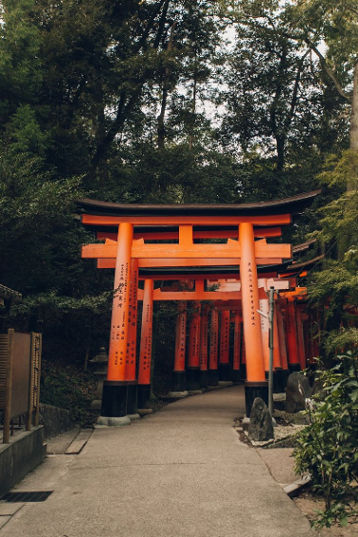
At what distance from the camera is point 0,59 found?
15617mm

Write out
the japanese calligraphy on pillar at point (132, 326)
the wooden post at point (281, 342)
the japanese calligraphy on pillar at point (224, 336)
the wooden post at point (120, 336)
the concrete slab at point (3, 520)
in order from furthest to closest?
the japanese calligraphy on pillar at point (224, 336)
the wooden post at point (281, 342)
the japanese calligraphy on pillar at point (132, 326)
the wooden post at point (120, 336)
the concrete slab at point (3, 520)

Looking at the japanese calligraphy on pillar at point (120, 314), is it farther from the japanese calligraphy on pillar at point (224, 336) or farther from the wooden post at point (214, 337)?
the japanese calligraphy on pillar at point (224, 336)

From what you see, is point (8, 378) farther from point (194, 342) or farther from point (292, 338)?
point (292, 338)

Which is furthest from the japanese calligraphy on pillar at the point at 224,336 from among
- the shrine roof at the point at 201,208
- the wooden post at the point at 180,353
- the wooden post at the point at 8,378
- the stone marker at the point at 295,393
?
the wooden post at the point at 8,378

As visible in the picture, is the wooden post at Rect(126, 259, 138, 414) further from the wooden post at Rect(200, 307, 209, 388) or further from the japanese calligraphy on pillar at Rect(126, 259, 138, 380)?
the wooden post at Rect(200, 307, 209, 388)

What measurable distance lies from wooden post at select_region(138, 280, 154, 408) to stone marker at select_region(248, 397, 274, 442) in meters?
5.96

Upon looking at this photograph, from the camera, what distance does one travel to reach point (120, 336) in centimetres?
1203

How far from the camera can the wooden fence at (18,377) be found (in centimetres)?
631

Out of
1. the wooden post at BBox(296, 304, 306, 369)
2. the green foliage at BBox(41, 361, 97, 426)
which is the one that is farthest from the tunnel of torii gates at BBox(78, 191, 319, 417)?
the wooden post at BBox(296, 304, 306, 369)

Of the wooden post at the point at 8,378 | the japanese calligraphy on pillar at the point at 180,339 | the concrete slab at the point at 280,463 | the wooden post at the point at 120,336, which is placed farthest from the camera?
the japanese calligraphy on pillar at the point at 180,339

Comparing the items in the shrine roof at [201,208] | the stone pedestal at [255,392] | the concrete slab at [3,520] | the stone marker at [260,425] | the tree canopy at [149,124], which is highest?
the tree canopy at [149,124]

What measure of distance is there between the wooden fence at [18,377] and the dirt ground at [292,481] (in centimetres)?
352

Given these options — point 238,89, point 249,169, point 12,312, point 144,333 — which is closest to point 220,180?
point 249,169

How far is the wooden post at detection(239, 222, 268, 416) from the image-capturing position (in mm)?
11680
